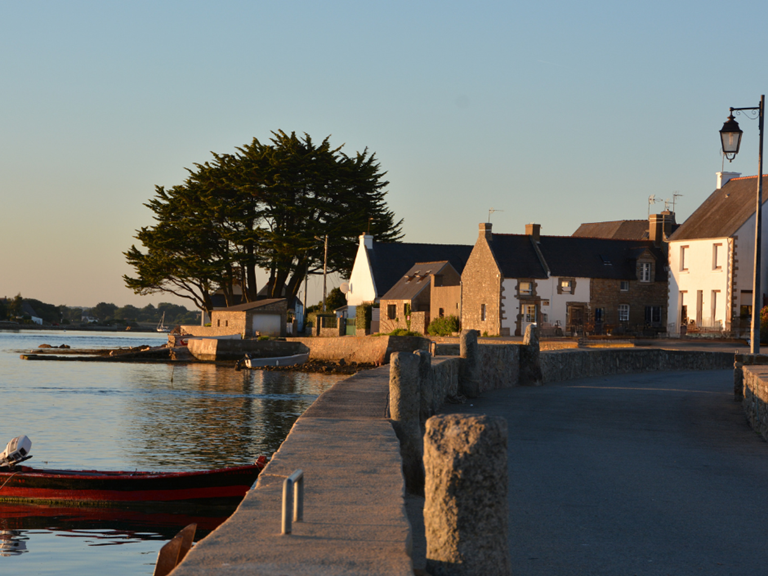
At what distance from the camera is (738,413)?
57.0 ft

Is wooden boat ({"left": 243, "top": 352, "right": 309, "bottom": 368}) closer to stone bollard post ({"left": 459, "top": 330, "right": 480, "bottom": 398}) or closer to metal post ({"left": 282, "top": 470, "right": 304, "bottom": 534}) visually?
stone bollard post ({"left": 459, "top": 330, "right": 480, "bottom": 398})

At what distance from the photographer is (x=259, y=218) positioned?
79.3 metres

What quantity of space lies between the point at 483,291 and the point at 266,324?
75.5ft

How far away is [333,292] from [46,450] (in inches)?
2190

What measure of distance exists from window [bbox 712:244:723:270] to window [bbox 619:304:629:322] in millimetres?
8445

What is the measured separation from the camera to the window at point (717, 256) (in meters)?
50.4

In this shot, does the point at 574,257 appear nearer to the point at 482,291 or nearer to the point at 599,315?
the point at 599,315

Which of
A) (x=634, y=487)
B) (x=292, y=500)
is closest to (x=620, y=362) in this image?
(x=634, y=487)

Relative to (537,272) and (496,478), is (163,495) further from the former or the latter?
(537,272)

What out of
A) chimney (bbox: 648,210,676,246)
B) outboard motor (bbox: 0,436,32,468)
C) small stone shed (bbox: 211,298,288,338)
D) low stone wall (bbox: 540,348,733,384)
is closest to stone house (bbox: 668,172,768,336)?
chimney (bbox: 648,210,676,246)

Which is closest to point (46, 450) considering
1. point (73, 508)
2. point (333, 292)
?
point (73, 508)

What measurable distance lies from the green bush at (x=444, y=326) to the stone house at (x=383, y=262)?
10.3 m

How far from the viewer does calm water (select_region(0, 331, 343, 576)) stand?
13.2 meters

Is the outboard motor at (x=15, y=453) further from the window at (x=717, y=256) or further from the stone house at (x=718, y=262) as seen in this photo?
the window at (x=717, y=256)
